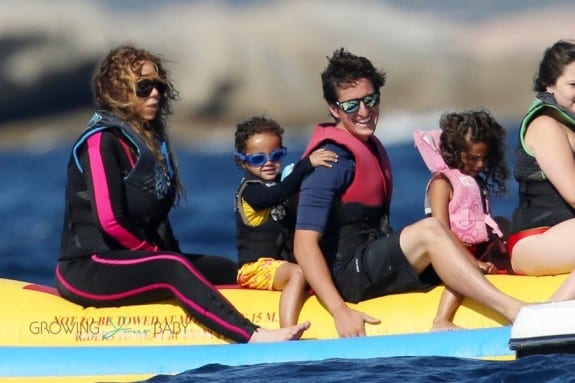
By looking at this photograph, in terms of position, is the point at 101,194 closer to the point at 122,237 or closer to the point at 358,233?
the point at 122,237

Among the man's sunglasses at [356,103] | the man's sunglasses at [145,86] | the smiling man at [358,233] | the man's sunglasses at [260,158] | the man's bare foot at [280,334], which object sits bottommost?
the man's bare foot at [280,334]

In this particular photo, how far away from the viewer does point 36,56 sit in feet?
78.0

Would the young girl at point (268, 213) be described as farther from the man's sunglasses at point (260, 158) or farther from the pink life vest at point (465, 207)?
the pink life vest at point (465, 207)

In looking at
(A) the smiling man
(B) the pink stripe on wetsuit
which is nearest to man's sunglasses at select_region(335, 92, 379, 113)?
(A) the smiling man

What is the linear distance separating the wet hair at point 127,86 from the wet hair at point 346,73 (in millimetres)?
683

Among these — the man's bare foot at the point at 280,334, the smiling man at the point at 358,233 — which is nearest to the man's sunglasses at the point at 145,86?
the smiling man at the point at 358,233

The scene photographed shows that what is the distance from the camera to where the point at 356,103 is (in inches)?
268

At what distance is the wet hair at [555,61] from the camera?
6.77 m

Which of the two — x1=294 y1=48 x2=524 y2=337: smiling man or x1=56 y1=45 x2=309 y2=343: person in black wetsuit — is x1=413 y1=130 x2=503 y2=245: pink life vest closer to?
x1=294 y1=48 x2=524 y2=337: smiling man

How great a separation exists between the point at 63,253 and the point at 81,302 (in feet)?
0.80

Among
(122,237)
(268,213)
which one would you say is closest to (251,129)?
(268,213)

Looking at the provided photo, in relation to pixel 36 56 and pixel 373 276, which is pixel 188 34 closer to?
pixel 36 56

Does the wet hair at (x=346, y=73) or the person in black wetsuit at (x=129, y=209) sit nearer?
the person in black wetsuit at (x=129, y=209)

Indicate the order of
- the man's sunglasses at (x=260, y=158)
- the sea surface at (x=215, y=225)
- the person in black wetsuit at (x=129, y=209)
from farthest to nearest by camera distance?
the man's sunglasses at (x=260, y=158) → the person in black wetsuit at (x=129, y=209) → the sea surface at (x=215, y=225)
